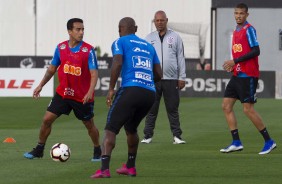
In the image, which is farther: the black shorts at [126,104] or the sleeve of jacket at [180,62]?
the sleeve of jacket at [180,62]

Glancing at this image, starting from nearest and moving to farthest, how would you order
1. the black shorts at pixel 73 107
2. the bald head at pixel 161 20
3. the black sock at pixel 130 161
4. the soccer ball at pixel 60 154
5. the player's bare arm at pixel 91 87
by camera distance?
1. the black sock at pixel 130 161
2. the player's bare arm at pixel 91 87
3. the soccer ball at pixel 60 154
4. the black shorts at pixel 73 107
5. the bald head at pixel 161 20

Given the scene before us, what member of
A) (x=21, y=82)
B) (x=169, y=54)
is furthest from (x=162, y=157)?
(x=21, y=82)

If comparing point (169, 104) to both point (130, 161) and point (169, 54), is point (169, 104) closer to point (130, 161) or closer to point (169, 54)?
point (169, 54)

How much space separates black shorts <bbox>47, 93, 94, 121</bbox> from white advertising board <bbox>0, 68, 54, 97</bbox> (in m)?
19.6

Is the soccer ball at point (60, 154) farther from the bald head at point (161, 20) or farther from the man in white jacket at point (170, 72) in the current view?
the bald head at point (161, 20)

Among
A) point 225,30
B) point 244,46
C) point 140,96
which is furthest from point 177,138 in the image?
point 225,30

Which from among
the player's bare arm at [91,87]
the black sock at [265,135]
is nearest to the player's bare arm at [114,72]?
the player's bare arm at [91,87]

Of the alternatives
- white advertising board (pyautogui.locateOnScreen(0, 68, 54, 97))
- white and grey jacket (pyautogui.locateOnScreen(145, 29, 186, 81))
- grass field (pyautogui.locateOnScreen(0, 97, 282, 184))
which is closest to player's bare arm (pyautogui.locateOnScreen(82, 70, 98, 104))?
grass field (pyautogui.locateOnScreen(0, 97, 282, 184))

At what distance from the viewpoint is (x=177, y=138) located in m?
17.0

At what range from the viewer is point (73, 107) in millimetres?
13719

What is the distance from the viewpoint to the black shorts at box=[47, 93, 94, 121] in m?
13.6

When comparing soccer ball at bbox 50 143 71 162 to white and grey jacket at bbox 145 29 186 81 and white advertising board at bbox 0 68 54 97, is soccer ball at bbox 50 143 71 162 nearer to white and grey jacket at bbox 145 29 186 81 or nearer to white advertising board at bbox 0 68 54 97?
white and grey jacket at bbox 145 29 186 81

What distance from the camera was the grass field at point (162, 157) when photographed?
1161cm

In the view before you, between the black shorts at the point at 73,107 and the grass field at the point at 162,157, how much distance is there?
633 millimetres
